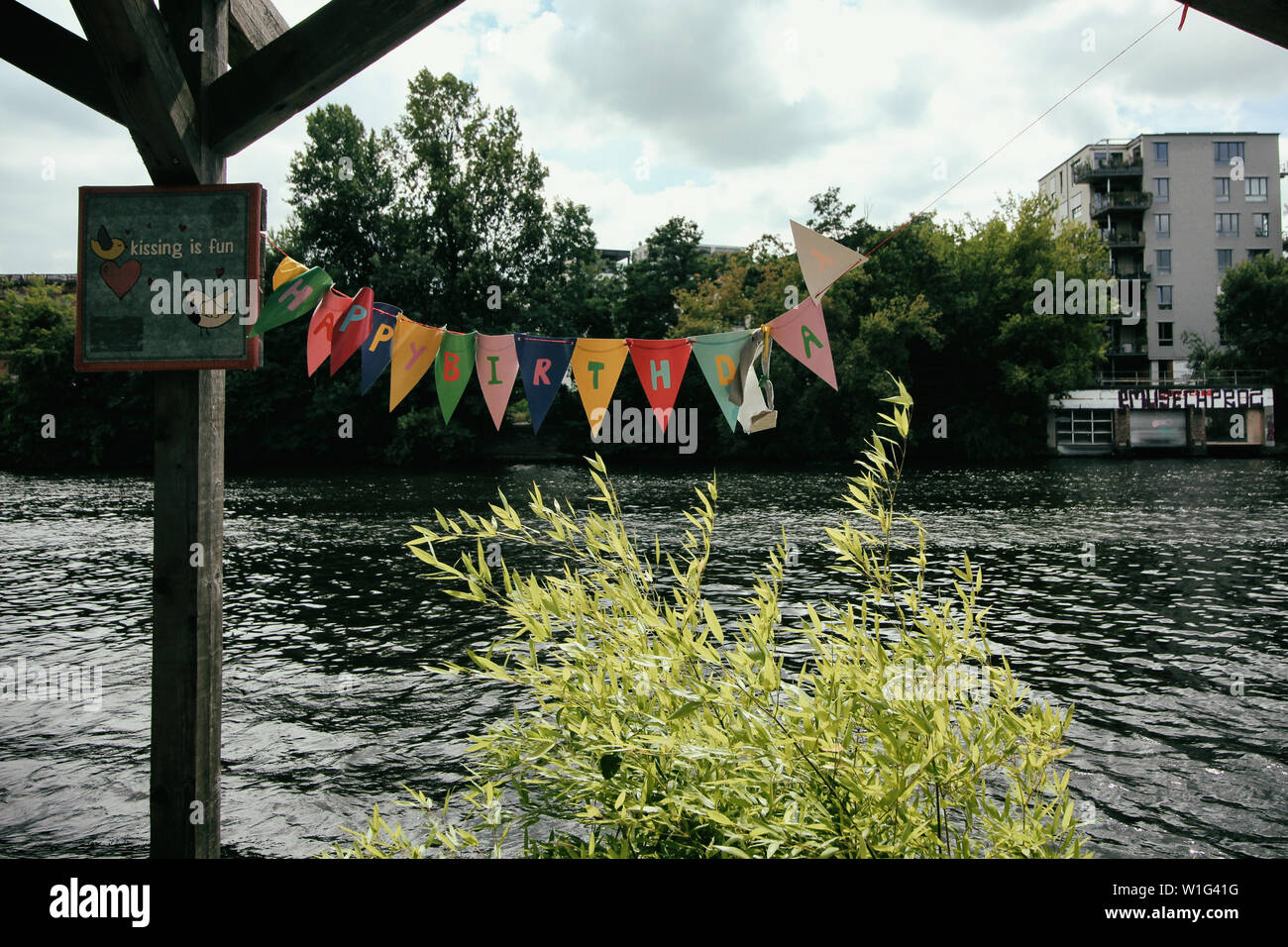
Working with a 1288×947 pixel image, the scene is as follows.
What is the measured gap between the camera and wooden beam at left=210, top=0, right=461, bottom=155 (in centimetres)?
361

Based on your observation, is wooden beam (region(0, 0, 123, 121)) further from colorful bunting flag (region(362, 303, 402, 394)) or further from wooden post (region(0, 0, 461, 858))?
colorful bunting flag (region(362, 303, 402, 394))

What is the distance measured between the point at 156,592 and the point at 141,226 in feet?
5.39

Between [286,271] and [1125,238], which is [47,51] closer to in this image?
[286,271]

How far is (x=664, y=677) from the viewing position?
9.91 ft

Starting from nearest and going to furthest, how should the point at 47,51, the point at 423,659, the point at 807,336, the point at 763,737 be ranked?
1. the point at 763,737
2. the point at 47,51
3. the point at 807,336
4. the point at 423,659

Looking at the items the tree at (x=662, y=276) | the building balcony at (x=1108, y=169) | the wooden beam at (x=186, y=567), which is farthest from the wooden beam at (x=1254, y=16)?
the building balcony at (x=1108, y=169)

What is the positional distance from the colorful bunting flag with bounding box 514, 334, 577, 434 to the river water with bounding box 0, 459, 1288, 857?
10.9 feet

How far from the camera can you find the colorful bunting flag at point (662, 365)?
6602 mm

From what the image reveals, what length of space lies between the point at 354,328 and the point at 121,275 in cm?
273

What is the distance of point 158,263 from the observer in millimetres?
3883

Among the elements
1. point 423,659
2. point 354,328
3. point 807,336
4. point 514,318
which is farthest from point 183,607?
point 514,318

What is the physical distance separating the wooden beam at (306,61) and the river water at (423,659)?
4861 millimetres
